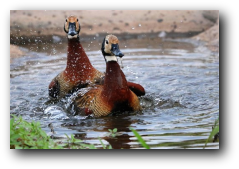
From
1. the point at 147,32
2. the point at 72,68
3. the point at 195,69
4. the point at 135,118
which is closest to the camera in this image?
the point at 135,118

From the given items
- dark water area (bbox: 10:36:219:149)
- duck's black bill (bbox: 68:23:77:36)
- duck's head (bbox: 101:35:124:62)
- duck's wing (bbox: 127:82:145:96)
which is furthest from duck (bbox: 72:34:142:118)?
duck's black bill (bbox: 68:23:77:36)

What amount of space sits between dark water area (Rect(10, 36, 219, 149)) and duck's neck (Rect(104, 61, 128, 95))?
411mm

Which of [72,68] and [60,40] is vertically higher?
[60,40]

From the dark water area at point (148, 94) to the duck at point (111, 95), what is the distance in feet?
0.40

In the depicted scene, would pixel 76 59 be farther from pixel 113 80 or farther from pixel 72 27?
pixel 113 80

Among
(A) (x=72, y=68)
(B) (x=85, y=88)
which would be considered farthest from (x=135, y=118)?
(A) (x=72, y=68)

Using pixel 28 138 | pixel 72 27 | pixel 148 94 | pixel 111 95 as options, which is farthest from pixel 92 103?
pixel 28 138

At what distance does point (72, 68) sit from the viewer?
7387 mm

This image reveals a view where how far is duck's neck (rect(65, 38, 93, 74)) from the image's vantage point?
291 inches

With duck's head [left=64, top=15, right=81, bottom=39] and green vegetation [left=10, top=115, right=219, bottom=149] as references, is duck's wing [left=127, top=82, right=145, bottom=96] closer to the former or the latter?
duck's head [left=64, top=15, right=81, bottom=39]

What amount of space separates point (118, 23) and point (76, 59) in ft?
18.1

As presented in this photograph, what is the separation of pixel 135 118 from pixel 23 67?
471 cm

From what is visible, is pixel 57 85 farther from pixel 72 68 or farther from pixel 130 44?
pixel 130 44

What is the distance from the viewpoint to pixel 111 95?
6.35 metres
